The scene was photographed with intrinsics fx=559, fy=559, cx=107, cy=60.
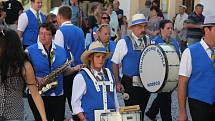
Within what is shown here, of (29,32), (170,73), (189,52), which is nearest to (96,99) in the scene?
(189,52)

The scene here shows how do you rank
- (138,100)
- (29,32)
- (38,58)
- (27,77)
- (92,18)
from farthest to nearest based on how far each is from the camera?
(92,18)
(29,32)
(138,100)
(38,58)
(27,77)

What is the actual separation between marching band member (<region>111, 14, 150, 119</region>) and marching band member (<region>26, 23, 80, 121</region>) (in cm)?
84

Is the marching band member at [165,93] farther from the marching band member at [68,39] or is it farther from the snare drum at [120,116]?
the snare drum at [120,116]

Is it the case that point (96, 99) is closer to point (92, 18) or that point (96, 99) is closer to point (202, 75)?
point (202, 75)

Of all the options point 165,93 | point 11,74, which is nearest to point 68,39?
point 165,93

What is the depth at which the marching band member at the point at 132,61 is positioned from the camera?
7441 millimetres

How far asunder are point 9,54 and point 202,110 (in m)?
2.19

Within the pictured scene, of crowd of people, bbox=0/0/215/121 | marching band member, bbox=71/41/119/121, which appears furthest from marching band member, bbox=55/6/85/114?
marching band member, bbox=71/41/119/121

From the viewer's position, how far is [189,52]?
568cm

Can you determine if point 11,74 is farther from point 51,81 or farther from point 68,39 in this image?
point 68,39

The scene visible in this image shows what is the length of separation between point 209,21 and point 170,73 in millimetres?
2309

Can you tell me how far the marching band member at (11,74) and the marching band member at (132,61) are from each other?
9.45 feet

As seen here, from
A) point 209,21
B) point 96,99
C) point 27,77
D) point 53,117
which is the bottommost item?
point 53,117

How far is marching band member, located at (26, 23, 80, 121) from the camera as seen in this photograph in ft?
21.7
